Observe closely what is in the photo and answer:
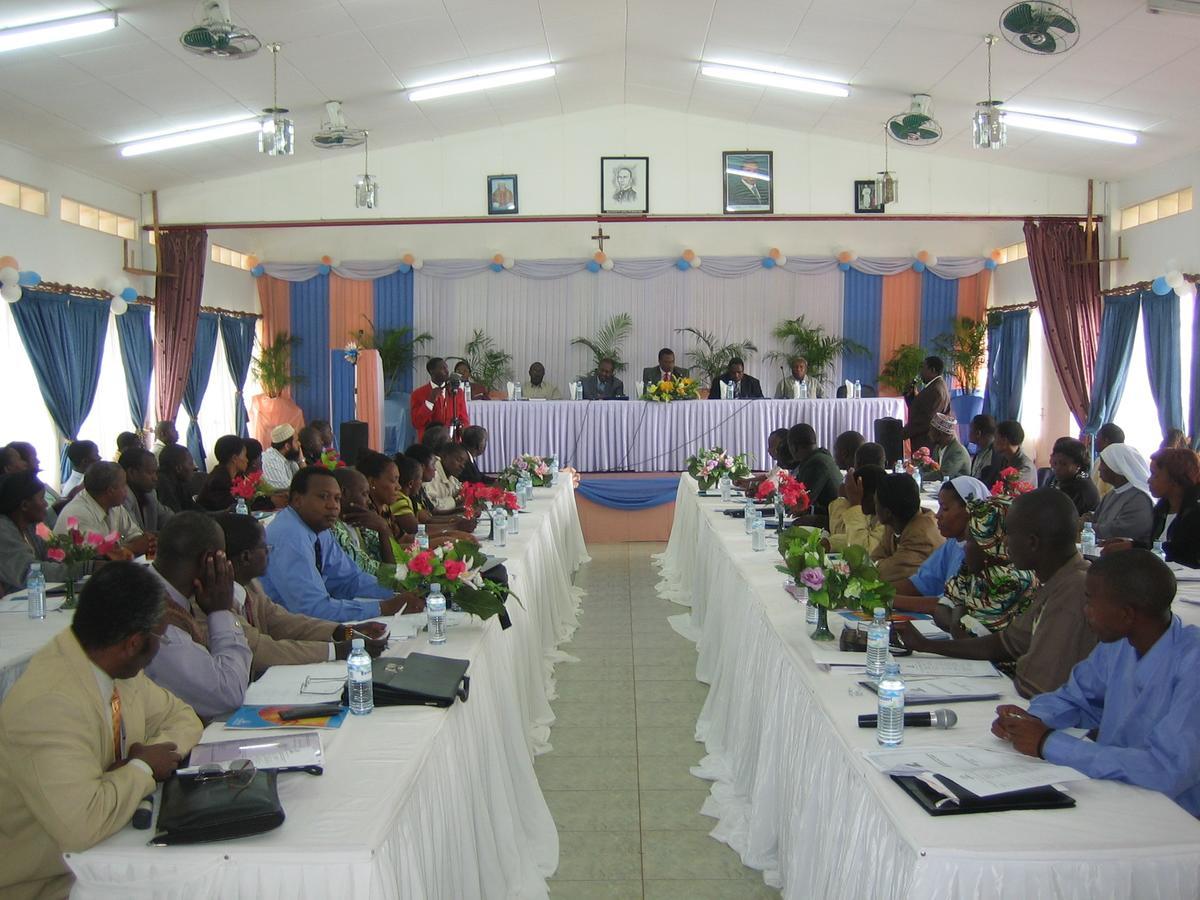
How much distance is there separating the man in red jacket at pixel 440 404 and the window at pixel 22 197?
13.1 ft

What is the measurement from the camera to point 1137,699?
2.22m

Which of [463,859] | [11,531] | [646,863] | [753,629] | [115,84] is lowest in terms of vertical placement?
[646,863]

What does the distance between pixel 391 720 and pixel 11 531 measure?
2.79 meters

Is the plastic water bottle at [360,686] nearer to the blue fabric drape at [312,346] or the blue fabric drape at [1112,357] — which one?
the blue fabric drape at [1112,357]

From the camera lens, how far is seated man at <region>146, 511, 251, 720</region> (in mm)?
2430

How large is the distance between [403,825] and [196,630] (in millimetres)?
954

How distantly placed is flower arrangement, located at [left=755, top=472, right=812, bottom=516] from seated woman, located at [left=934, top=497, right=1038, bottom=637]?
203 cm

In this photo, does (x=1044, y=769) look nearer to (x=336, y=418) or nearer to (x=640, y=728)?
(x=640, y=728)

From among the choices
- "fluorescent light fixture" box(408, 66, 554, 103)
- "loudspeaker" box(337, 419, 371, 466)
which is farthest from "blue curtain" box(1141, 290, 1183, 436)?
"loudspeaker" box(337, 419, 371, 466)

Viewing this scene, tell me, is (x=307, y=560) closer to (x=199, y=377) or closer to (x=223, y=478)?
(x=223, y=478)

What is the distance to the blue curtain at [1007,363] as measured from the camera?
490 inches

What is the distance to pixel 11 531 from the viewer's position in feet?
14.3

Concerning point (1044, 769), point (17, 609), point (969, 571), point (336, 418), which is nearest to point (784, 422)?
point (336, 418)

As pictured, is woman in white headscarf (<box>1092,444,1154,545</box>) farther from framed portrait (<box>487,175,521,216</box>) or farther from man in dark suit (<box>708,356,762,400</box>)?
framed portrait (<box>487,175,521,216</box>)
